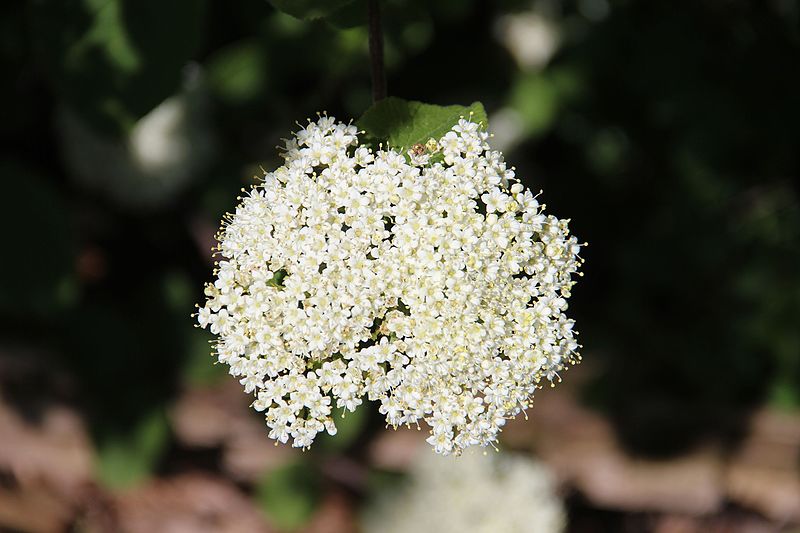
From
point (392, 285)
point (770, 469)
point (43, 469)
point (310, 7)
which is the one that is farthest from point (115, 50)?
point (770, 469)

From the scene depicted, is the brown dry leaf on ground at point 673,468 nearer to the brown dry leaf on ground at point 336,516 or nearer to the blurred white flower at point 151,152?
the brown dry leaf on ground at point 336,516

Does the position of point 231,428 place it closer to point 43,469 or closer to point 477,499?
point 43,469

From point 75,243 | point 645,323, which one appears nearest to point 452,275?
point 75,243

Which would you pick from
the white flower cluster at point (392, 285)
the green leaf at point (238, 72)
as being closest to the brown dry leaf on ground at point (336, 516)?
the green leaf at point (238, 72)

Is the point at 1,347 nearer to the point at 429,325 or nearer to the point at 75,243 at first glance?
the point at 75,243

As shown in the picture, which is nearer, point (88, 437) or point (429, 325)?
point (429, 325)
